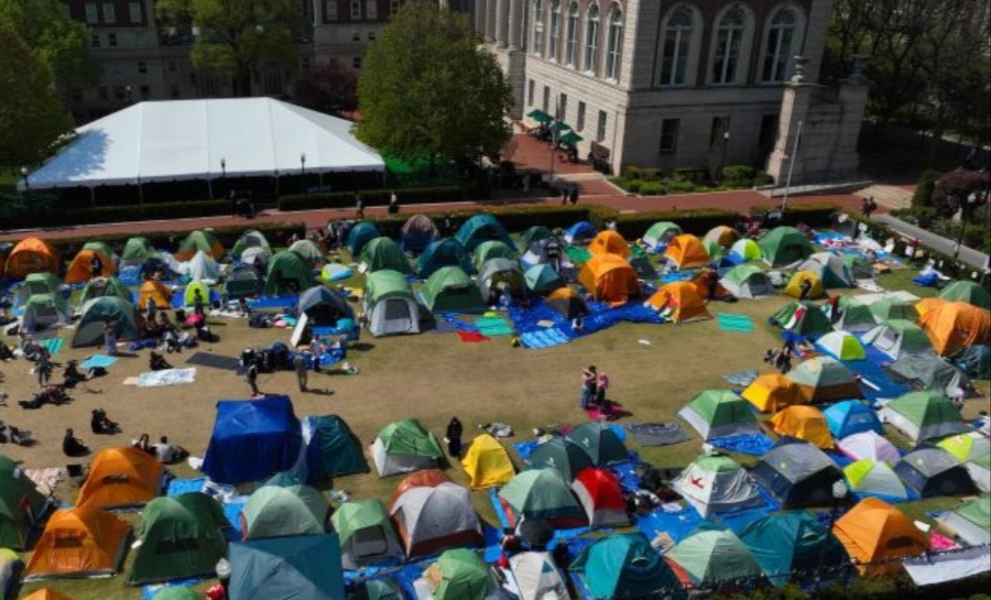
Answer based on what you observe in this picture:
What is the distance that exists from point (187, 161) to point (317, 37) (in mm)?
29350

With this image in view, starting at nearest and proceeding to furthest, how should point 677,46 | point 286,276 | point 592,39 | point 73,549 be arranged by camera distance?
1. point 73,549
2. point 286,276
3. point 677,46
4. point 592,39

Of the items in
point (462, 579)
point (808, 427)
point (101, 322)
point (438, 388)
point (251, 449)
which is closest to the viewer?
point (462, 579)

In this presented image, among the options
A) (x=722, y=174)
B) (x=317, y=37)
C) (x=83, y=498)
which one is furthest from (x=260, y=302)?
(x=317, y=37)

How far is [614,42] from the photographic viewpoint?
48.9 m

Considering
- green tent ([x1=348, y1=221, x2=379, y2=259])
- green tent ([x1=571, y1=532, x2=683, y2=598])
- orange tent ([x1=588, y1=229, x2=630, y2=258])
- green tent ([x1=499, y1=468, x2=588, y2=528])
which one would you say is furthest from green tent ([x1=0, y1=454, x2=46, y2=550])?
orange tent ([x1=588, y1=229, x2=630, y2=258])

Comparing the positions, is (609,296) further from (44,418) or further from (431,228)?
(44,418)

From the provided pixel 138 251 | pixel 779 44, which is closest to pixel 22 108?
pixel 138 251

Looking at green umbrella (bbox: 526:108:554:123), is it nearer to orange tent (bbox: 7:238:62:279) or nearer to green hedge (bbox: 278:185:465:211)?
green hedge (bbox: 278:185:465:211)

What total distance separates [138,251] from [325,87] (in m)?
→ 32.1

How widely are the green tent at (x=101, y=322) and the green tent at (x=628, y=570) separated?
697 inches

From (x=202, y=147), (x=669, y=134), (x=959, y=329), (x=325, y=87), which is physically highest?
(x=325, y=87)

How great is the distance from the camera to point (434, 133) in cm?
4294

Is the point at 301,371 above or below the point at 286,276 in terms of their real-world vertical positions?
below

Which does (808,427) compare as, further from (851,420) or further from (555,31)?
(555,31)
